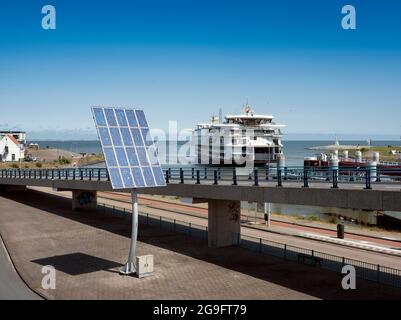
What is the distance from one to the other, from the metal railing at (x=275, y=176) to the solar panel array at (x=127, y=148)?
14.6 feet

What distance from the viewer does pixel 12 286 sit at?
19250 millimetres

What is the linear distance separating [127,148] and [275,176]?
7910 mm

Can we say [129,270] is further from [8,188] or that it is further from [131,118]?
[8,188]

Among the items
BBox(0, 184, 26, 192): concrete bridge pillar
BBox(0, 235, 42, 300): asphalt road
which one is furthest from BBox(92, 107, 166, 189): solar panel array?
BBox(0, 184, 26, 192): concrete bridge pillar

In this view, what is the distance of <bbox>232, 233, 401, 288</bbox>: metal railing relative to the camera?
69.0 feet

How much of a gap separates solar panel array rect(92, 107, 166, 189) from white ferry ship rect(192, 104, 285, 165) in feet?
303

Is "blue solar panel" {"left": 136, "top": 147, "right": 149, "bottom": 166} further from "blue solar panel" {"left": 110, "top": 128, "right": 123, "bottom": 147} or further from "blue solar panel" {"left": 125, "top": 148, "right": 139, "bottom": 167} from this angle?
"blue solar panel" {"left": 110, "top": 128, "right": 123, "bottom": 147}

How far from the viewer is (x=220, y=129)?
120 meters

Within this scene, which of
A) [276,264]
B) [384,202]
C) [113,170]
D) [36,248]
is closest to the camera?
[384,202]

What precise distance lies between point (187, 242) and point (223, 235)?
2585 millimetres

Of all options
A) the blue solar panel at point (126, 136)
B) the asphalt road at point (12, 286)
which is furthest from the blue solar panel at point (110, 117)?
the asphalt road at point (12, 286)
